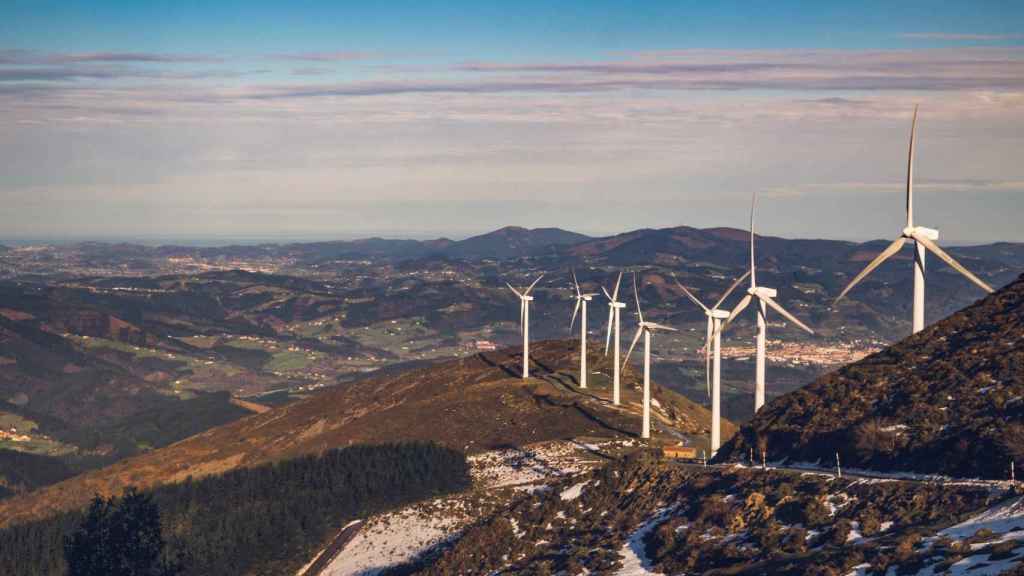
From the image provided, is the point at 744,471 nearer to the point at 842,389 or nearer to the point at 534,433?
the point at 842,389

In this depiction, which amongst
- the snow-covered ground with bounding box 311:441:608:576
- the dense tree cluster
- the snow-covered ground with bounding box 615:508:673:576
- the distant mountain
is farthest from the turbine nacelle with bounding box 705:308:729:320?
the dense tree cluster

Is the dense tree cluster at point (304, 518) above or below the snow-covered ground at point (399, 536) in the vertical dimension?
below

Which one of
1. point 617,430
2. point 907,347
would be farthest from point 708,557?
point 617,430

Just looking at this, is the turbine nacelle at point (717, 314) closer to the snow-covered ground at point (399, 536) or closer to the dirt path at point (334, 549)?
the snow-covered ground at point (399, 536)

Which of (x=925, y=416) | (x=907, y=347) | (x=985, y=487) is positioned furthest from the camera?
(x=907, y=347)

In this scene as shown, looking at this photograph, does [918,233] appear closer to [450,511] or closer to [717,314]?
[717,314]

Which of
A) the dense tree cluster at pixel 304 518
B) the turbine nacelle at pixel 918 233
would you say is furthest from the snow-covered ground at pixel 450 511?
the turbine nacelle at pixel 918 233
